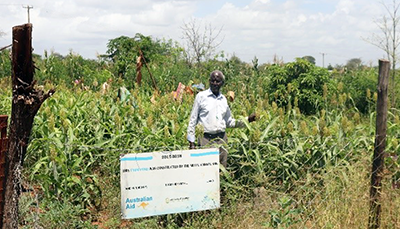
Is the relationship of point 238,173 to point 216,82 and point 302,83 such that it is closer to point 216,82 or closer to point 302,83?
point 216,82

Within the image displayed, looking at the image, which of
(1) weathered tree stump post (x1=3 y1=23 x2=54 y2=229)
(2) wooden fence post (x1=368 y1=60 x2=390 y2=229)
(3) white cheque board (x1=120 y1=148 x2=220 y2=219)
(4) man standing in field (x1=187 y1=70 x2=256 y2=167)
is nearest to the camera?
(1) weathered tree stump post (x1=3 y1=23 x2=54 y2=229)

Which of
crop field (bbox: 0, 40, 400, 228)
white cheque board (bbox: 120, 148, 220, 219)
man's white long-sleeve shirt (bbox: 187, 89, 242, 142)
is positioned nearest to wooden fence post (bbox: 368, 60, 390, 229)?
crop field (bbox: 0, 40, 400, 228)

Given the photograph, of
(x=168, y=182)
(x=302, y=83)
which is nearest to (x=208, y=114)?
(x=168, y=182)

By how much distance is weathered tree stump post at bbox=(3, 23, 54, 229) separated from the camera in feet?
11.7

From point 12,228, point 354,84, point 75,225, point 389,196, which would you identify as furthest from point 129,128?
point 354,84

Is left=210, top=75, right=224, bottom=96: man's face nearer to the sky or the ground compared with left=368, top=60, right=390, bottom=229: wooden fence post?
nearer to the sky

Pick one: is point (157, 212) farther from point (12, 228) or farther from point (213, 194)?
point (12, 228)

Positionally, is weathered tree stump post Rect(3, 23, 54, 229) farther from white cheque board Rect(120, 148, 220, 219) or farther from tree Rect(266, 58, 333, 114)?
tree Rect(266, 58, 333, 114)

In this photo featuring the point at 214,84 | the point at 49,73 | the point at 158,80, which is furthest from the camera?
the point at 158,80

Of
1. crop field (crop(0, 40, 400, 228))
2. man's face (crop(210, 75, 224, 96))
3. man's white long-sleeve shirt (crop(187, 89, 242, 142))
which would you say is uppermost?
man's face (crop(210, 75, 224, 96))

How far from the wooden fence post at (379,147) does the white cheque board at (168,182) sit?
134cm

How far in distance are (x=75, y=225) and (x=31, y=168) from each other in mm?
1013

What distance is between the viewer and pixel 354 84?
1143 cm

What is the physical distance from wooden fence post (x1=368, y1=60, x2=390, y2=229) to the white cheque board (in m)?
1.34
